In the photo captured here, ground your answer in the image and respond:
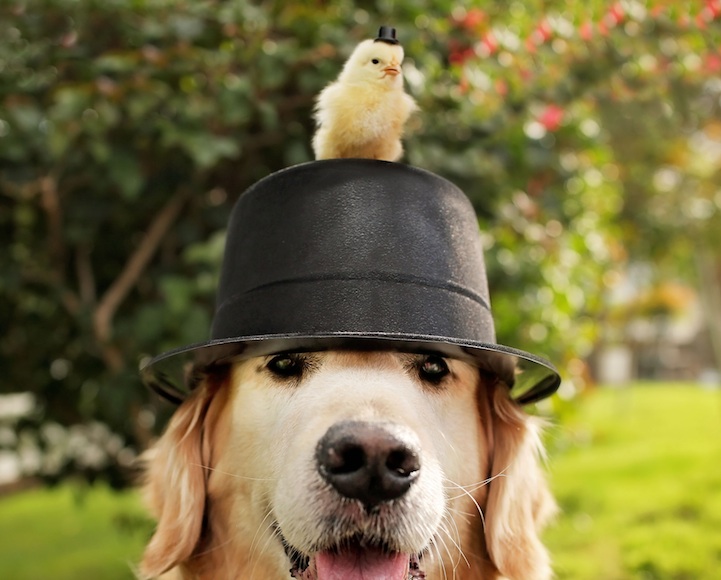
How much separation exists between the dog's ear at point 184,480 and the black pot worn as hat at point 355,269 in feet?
1.00

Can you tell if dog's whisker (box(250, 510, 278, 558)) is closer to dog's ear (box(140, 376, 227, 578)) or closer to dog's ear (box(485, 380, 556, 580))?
dog's ear (box(140, 376, 227, 578))

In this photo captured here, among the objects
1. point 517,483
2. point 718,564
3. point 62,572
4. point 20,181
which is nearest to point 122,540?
point 62,572

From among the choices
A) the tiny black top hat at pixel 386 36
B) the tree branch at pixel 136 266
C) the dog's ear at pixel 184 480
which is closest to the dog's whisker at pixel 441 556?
the dog's ear at pixel 184 480

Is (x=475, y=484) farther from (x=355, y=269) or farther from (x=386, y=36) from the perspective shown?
(x=386, y=36)

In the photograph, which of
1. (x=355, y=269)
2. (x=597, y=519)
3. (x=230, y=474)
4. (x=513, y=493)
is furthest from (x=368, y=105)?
(x=597, y=519)

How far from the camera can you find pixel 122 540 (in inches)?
261

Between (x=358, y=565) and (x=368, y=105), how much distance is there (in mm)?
1116

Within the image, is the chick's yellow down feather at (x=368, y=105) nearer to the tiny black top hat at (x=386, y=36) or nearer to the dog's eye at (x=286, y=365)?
the tiny black top hat at (x=386, y=36)

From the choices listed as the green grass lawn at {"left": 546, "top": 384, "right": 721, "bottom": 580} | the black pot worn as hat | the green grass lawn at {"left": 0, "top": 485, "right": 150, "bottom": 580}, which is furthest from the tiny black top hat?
the green grass lawn at {"left": 0, "top": 485, "right": 150, "bottom": 580}

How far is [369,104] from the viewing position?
6.11 feet

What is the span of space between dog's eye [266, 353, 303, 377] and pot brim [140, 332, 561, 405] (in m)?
0.05

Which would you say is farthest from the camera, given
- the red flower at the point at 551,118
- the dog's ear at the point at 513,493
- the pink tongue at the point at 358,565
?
the red flower at the point at 551,118

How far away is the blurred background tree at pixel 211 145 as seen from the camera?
9.70 ft

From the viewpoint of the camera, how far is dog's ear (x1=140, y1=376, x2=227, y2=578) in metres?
2.18
